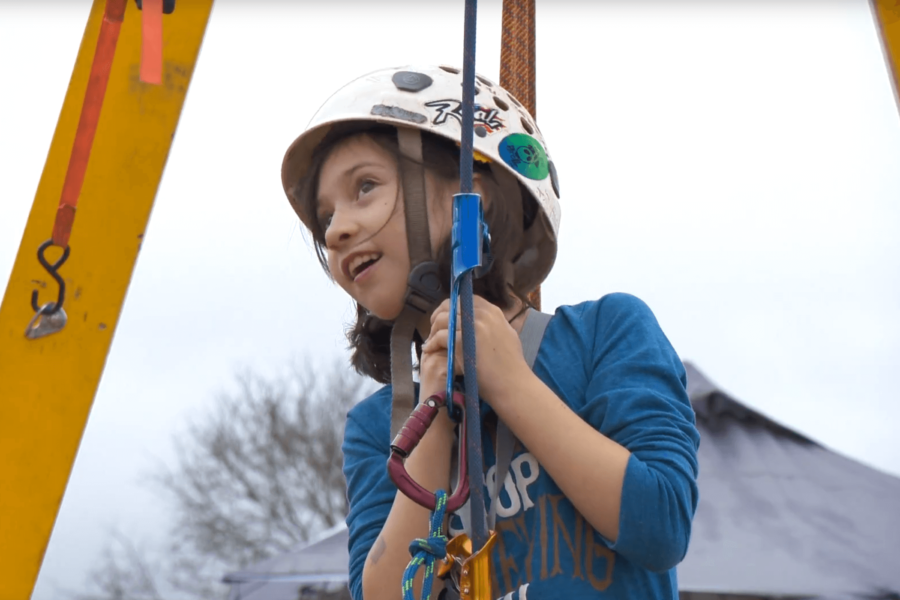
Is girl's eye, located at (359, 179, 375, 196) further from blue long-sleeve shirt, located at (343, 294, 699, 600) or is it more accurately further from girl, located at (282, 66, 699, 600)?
blue long-sleeve shirt, located at (343, 294, 699, 600)

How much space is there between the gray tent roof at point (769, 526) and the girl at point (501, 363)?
3.08 metres

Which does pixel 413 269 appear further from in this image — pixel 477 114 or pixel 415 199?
pixel 477 114

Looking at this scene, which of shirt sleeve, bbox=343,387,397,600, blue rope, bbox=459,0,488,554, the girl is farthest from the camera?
shirt sleeve, bbox=343,387,397,600

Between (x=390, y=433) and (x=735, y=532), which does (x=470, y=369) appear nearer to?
(x=390, y=433)

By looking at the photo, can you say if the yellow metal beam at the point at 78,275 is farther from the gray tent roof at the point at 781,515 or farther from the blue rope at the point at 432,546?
the gray tent roof at the point at 781,515

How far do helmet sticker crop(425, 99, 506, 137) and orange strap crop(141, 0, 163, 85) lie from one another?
49cm

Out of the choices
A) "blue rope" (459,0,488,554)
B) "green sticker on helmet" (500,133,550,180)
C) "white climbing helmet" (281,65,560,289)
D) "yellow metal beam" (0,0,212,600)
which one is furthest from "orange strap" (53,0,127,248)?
"blue rope" (459,0,488,554)

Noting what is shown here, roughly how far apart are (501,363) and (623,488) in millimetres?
235

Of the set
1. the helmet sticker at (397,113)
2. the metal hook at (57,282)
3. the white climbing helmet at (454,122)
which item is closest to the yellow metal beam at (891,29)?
the white climbing helmet at (454,122)

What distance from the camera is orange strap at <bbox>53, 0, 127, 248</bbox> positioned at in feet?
5.46

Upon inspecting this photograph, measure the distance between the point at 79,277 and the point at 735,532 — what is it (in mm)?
3712

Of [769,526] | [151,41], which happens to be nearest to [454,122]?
[151,41]

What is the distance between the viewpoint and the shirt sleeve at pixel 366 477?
1.38 m

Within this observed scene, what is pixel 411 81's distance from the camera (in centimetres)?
163
